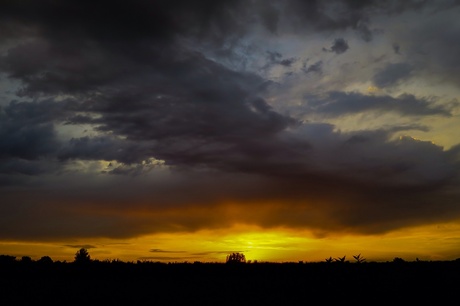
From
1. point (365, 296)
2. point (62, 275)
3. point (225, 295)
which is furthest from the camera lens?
point (62, 275)

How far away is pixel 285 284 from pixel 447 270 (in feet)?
41.0

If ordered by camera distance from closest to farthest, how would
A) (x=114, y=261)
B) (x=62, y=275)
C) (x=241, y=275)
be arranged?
(x=241, y=275) → (x=62, y=275) → (x=114, y=261)

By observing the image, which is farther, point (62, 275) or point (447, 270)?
point (62, 275)

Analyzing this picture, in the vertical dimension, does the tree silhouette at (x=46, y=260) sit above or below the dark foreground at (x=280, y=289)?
above

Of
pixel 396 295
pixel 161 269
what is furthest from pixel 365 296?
pixel 161 269

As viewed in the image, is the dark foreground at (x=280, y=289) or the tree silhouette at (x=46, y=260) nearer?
the dark foreground at (x=280, y=289)

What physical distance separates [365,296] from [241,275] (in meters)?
18.1

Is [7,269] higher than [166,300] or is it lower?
higher

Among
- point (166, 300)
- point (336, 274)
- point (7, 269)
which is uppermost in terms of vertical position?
point (7, 269)

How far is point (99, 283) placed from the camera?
133 ft

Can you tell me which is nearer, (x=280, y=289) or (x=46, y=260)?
(x=280, y=289)

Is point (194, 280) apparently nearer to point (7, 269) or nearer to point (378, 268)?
point (378, 268)

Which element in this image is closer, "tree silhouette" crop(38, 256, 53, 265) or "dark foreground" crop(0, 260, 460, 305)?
"dark foreground" crop(0, 260, 460, 305)

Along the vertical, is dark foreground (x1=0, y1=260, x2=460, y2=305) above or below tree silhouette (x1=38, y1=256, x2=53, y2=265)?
below
